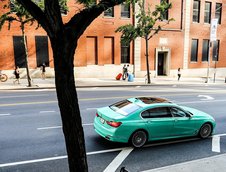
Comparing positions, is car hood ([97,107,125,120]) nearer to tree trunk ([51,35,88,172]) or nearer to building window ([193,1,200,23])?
tree trunk ([51,35,88,172])

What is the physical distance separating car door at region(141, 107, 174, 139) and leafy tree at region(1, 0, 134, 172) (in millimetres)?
4008

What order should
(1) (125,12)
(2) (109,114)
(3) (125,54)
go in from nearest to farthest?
(2) (109,114) < (1) (125,12) < (3) (125,54)

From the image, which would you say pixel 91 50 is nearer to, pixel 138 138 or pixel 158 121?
pixel 158 121

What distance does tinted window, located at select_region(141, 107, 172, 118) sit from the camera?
7.48 meters

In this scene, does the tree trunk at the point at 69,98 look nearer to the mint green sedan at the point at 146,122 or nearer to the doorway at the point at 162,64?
the mint green sedan at the point at 146,122

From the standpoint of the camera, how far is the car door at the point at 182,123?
780 centimetres

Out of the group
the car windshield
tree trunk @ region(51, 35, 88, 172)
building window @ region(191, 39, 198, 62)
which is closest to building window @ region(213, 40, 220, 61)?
building window @ region(191, 39, 198, 62)

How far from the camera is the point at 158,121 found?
24.6ft

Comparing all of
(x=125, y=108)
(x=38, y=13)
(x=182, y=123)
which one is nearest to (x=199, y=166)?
(x=182, y=123)

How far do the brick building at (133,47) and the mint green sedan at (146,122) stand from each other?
16.1 m

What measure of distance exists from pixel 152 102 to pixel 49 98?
913cm

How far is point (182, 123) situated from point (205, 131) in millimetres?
1318

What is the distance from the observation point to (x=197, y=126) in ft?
26.9

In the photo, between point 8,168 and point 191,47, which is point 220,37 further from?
point 8,168
